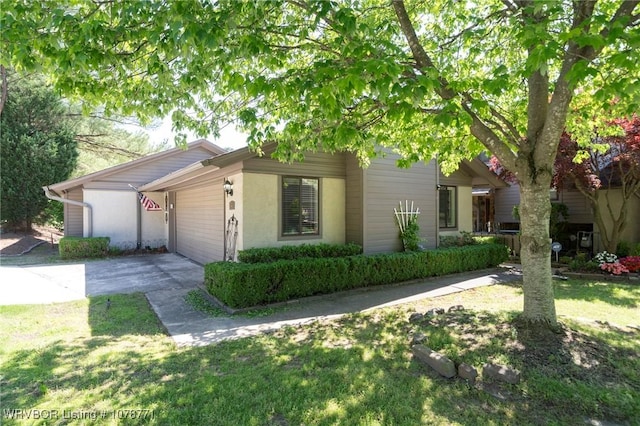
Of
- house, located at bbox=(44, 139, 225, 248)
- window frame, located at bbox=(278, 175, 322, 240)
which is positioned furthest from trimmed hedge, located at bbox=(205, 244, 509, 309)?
house, located at bbox=(44, 139, 225, 248)

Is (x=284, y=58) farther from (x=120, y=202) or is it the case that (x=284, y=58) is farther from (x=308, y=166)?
(x=120, y=202)

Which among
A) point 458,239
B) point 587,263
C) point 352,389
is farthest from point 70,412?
point 587,263

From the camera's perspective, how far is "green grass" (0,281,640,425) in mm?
2918

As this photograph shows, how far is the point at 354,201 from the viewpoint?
29.4ft

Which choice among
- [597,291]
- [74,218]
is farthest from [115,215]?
[597,291]

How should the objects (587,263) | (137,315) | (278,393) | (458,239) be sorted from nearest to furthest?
1. (278,393)
2. (137,315)
3. (587,263)
4. (458,239)

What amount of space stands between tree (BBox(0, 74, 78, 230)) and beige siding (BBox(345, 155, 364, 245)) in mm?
17234

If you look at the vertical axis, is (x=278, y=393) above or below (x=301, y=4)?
below

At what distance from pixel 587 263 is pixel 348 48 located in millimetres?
10034

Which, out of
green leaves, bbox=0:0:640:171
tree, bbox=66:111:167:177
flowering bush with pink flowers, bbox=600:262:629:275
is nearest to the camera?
green leaves, bbox=0:0:640:171

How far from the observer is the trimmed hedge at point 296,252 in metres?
7.33

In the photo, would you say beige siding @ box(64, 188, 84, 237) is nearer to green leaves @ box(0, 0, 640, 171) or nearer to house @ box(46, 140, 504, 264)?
house @ box(46, 140, 504, 264)

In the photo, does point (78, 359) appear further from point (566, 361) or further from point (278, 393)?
point (566, 361)

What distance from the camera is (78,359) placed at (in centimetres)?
402
